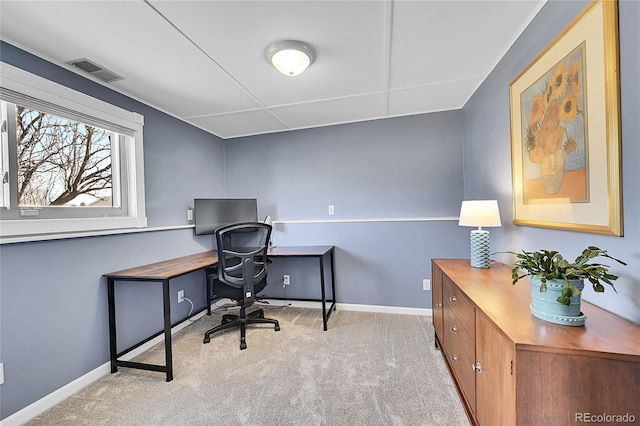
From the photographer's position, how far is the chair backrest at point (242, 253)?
227 centimetres

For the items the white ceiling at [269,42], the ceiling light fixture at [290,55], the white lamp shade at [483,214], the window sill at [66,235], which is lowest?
the window sill at [66,235]

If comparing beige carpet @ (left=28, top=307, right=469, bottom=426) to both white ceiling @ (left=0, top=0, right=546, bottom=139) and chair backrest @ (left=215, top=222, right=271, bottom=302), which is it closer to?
chair backrest @ (left=215, top=222, right=271, bottom=302)

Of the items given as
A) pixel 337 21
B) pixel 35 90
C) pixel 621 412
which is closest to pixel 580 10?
pixel 337 21

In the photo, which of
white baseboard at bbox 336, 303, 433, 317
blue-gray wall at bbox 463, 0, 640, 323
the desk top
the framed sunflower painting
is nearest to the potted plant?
blue-gray wall at bbox 463, 0, 640, 323

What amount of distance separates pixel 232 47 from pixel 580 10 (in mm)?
1788

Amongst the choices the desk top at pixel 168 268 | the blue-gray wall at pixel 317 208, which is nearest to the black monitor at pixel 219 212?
the blue-gray wall at pixel 317 208

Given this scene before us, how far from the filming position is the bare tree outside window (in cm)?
165

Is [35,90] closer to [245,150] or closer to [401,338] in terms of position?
[245,150]

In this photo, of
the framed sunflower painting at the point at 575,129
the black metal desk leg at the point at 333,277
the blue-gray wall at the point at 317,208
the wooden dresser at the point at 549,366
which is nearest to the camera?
the wooden dresser at the point at 549,366

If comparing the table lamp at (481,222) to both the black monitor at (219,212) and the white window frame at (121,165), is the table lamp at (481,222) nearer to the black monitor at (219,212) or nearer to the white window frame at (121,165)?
Result: the black monitor at (219,212)

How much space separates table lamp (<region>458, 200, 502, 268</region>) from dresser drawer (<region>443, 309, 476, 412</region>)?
16.5 inches

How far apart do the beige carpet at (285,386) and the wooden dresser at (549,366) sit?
0.54 m

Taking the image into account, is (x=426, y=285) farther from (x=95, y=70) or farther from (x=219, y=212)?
(x=95, y=70)

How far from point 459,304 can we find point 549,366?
2.18 ft
